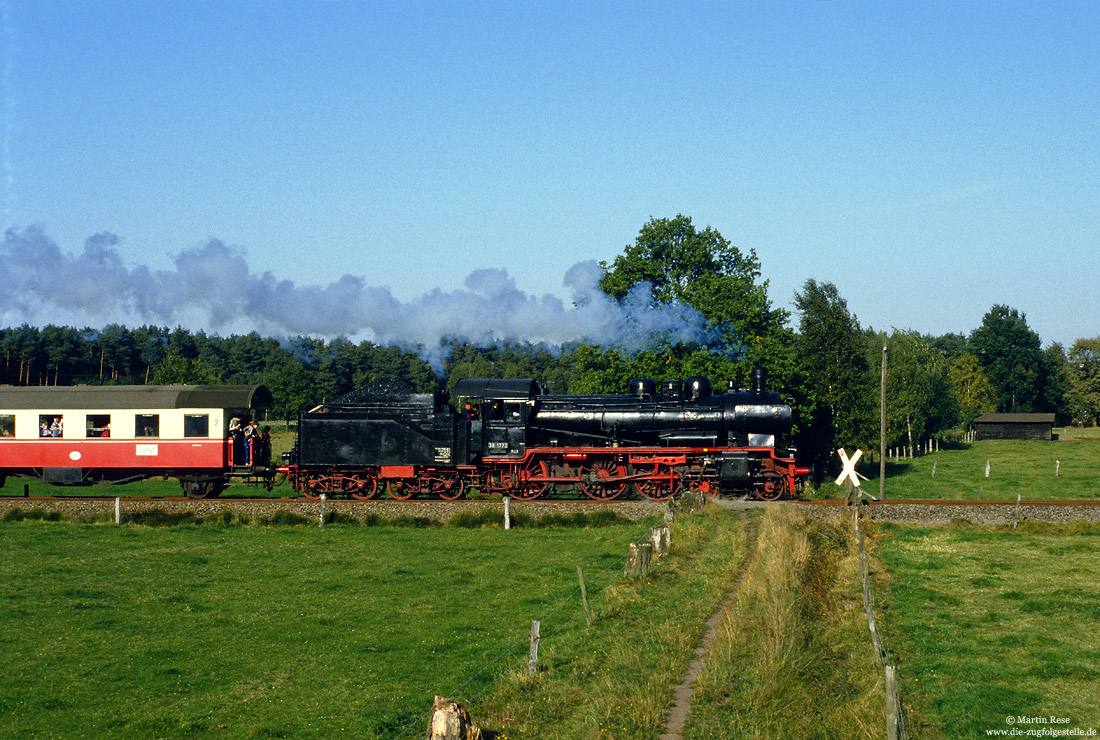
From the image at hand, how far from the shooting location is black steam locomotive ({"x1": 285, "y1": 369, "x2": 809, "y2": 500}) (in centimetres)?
3306

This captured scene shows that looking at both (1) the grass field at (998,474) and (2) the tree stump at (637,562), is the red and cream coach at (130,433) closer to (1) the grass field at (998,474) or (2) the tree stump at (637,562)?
(2) the tree stump at (637,562)

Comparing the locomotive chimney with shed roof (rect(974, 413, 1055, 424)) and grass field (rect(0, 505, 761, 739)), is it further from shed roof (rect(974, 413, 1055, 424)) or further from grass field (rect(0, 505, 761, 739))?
shed roof (rect(974, 413, 1055, 424))

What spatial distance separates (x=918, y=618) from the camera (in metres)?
17.9

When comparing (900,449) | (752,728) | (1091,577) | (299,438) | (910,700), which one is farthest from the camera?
(900,449)

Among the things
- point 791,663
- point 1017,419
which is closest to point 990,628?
point 791,663

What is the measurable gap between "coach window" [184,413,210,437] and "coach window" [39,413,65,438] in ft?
17.3

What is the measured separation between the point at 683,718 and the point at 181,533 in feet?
73.2

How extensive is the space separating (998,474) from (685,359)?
97.7 feet

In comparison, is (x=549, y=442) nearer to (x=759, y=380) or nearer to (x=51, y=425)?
(x=759, y=380)

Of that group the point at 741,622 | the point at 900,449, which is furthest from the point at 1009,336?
the point at 741,622

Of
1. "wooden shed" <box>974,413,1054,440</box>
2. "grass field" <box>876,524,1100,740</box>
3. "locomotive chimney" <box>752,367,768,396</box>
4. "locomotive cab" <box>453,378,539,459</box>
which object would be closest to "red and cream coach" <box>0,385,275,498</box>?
"locomotive cab" <box>453,378,539,459</box>

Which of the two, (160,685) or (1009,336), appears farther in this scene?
(1009,336)

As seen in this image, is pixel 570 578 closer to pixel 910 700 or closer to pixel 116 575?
pixel 910 700

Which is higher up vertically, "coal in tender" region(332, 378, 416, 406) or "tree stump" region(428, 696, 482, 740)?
"coal in tender" region(332, 378, 416, 406)
